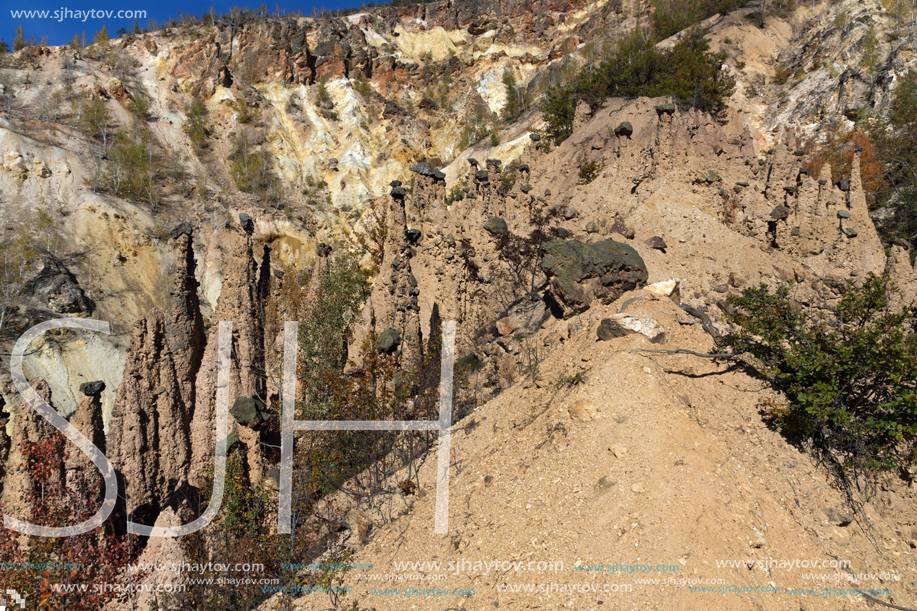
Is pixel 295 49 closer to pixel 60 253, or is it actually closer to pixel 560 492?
pixel 60 253

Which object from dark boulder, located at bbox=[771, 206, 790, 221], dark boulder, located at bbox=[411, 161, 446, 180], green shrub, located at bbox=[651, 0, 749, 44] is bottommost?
dark boulder, located at bbox=[771, 206, 790, 221]

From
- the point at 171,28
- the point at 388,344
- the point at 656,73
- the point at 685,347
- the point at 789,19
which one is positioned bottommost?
the point at 388,344

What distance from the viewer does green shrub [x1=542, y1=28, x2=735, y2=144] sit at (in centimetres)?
2411

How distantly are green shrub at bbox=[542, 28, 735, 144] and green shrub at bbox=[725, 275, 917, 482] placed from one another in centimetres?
2050

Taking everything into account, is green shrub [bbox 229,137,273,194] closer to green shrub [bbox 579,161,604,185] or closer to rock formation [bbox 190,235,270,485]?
rock formation [bbox 190,235,270,485]

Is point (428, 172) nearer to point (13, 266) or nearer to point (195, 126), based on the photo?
point (13, 266)

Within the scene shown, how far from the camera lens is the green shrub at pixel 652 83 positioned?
79.1 feet

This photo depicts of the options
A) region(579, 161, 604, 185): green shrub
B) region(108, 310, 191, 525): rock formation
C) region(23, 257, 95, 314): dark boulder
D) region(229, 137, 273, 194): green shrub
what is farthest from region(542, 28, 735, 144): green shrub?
region(23, 257, 95, 314): dark boulder

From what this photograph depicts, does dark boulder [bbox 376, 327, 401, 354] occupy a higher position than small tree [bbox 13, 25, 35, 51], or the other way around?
small tree [bbox 13, 25, 35, 51]

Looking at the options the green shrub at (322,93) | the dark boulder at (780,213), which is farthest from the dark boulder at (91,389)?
the green shrub at (322,93)

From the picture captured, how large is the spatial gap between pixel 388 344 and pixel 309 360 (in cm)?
301

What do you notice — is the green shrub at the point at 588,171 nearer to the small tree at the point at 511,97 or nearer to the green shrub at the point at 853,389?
the green shrub at the point at 853,389

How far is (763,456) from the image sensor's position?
6.25 meters

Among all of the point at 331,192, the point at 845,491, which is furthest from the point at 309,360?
the point at 331,192
